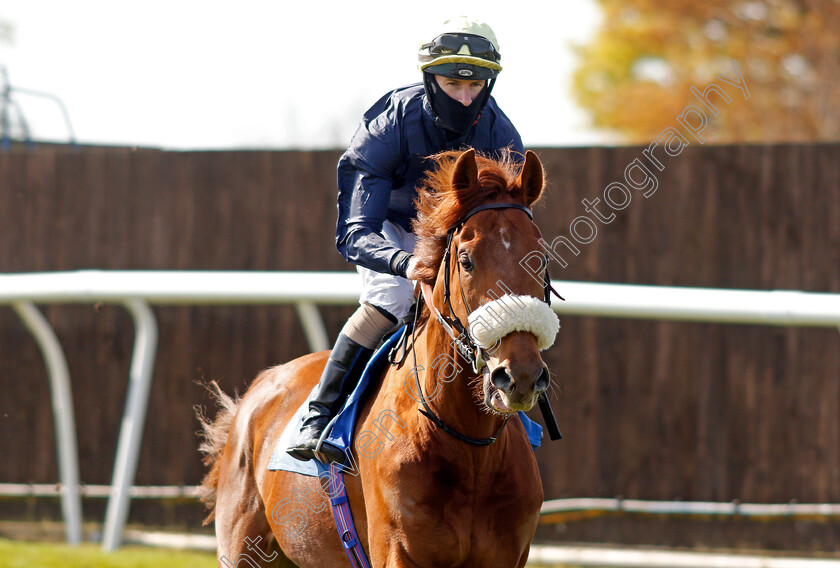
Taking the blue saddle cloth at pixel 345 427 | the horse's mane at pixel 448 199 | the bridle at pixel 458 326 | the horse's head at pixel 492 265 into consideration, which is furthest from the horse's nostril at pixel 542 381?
the blue saddle cloth at pixel 345 427

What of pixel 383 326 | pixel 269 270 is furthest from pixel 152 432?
pixel 383 326

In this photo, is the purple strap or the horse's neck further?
the purple strap

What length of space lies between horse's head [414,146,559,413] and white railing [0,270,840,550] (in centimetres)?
201

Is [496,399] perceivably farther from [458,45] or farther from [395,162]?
[458,45]

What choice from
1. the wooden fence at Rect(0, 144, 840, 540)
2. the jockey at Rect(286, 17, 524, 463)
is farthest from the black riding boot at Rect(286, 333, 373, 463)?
the wooden fence at Rect(0, 144, 840, 540)

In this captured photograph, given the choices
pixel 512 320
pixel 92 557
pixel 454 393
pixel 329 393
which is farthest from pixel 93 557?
pixel 512 320

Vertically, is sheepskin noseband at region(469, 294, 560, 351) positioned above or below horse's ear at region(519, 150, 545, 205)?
below

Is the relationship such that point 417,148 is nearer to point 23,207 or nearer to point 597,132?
point 23,207

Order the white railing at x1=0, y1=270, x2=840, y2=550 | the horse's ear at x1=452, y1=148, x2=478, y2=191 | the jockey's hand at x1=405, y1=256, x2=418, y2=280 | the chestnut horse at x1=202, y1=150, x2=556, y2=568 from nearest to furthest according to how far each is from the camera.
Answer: the chestnut horse at x1=202, y1=150, x2=556, y2=568
the horse's ear at x1=452, y1=148, x2=478, y2=191
the jockey's hand at x1=405, y1=256, x2=418, y2=280
the white railing at x1=0, y1=270, x2=840, y2=550

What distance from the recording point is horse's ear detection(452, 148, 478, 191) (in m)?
2.90

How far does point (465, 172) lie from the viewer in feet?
9.62

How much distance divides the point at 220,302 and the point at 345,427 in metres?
2.45

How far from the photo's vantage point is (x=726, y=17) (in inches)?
869

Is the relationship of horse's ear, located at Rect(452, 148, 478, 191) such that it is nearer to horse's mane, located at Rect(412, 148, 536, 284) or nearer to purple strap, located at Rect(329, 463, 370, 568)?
horse's mane, located at Rect(412, 148, 536, 284)
